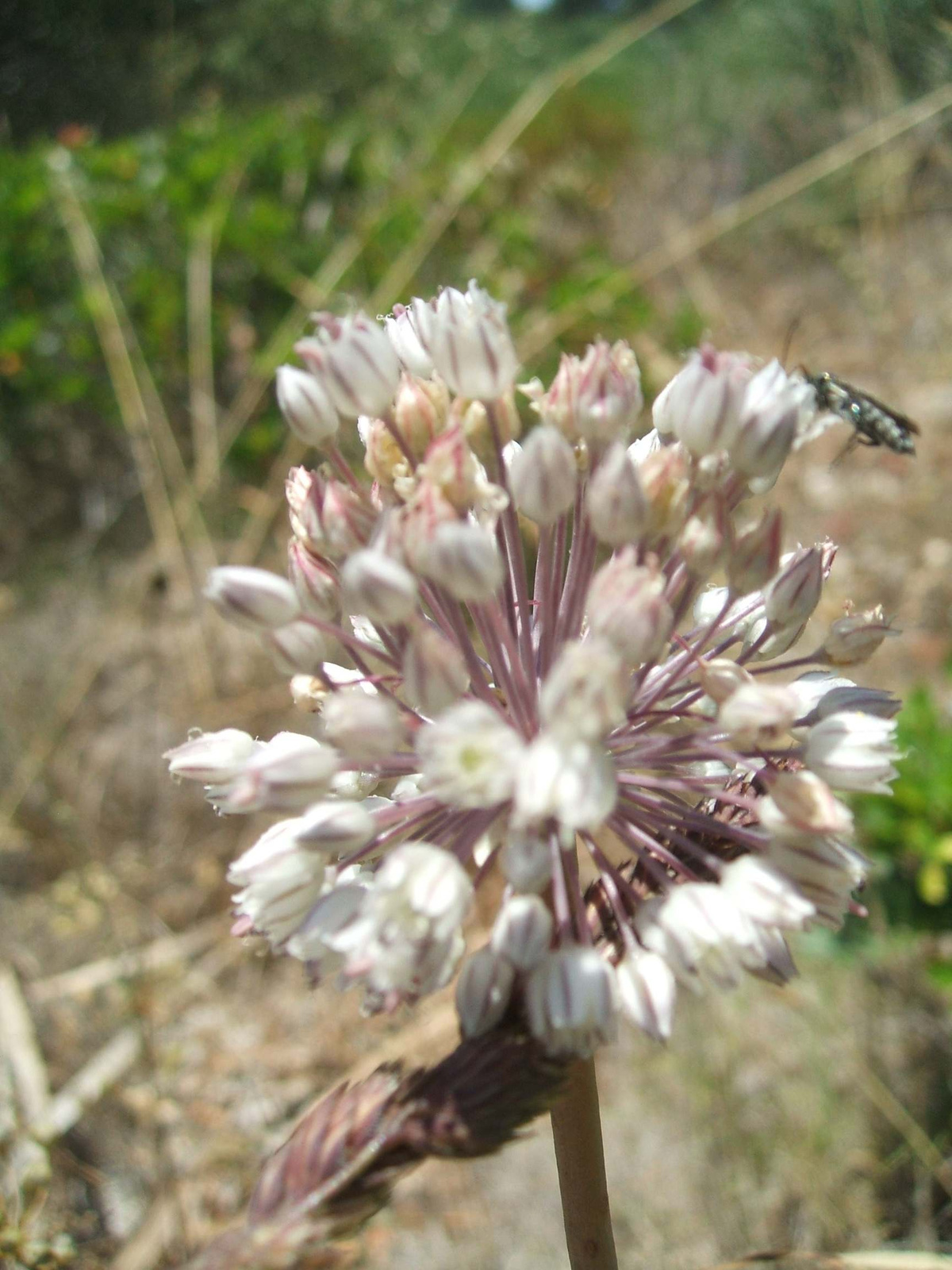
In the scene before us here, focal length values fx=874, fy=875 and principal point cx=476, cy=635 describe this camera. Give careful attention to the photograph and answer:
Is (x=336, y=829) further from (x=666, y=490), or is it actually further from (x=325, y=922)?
(x=666, y=490)

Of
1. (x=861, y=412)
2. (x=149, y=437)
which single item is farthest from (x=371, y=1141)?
(x=149, y=437)

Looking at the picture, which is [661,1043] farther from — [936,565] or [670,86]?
[670,86]

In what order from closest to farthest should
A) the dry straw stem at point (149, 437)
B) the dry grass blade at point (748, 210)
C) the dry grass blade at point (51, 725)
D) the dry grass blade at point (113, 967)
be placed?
the dry grass blade at point (748, 210) < the dry grass blade at point (113, 967) < the dry grass blade at point (51, 725) < the dry straw stem at point (149, 437)

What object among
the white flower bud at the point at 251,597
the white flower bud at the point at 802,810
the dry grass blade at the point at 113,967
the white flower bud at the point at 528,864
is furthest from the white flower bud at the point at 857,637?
the dry grass blade at the point at 113,967

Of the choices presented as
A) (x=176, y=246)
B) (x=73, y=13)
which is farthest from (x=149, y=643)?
(x=73, y=13)

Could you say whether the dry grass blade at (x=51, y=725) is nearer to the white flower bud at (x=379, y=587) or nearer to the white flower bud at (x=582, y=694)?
the white flower bud at (x=379, y=587)

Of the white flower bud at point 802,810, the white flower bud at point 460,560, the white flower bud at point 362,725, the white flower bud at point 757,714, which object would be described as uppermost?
the white flower bud at point 460,560
